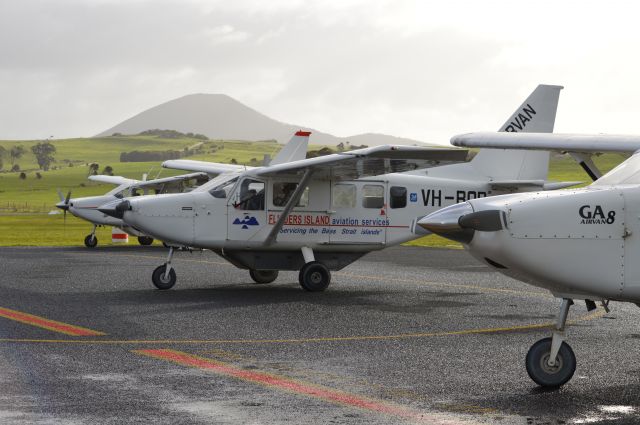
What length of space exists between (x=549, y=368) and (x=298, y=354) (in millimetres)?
3043

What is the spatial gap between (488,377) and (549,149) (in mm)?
2334

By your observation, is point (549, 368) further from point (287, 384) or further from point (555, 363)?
point (287, 384)

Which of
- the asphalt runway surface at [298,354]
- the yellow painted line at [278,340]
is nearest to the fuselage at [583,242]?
the asphalt runway surface at [298,354]

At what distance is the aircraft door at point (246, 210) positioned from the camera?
57.6 ft

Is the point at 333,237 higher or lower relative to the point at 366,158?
lower

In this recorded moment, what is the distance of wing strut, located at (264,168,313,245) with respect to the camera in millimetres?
17422

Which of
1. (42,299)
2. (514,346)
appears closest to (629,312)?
(514,346)

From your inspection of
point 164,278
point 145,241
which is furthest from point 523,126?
point 145,241

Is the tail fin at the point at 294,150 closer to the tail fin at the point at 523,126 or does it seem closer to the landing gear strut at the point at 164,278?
the landing gear strut at the point at 164,278

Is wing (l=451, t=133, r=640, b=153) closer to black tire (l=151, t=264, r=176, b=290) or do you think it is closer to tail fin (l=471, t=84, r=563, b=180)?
black tire (l=151, t=264, r=176, b=290)

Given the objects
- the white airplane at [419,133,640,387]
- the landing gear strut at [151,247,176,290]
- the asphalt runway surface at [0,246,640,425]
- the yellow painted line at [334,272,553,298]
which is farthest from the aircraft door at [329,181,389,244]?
the white airplane at [419,133,640,387]

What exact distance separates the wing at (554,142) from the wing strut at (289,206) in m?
Answer: 7.50

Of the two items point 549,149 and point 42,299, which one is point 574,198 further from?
point 42,299

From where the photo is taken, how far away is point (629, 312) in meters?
14.1
